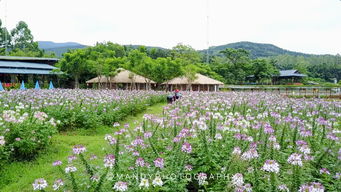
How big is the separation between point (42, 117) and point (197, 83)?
1266 inches

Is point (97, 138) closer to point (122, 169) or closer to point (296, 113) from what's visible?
point (122, 169)

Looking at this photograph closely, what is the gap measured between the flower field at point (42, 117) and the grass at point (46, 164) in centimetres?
26

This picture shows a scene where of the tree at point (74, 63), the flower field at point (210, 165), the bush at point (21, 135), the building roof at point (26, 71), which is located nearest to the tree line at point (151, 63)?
the tree at point (74, 63)

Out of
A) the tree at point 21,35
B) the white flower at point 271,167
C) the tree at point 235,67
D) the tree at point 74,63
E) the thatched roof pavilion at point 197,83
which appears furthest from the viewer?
the tree at point 21,35

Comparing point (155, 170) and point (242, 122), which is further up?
point (242, 122)

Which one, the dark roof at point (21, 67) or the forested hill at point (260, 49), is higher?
the forested hill at point (260, 49)

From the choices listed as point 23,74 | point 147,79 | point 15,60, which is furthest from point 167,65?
point 15,60

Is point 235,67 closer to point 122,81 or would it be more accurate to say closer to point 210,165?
point 122,81

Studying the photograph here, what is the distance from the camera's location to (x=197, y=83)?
37.3 m

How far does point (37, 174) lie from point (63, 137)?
292 cm

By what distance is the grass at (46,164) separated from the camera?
5.41 meters

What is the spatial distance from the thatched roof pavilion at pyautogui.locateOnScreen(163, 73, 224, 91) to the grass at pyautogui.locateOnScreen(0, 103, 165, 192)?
94.3 ft

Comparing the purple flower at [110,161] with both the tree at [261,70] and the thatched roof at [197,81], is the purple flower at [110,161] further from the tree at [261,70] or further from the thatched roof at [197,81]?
the tree at [261,70]

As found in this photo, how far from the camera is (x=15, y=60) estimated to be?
1615 inches
